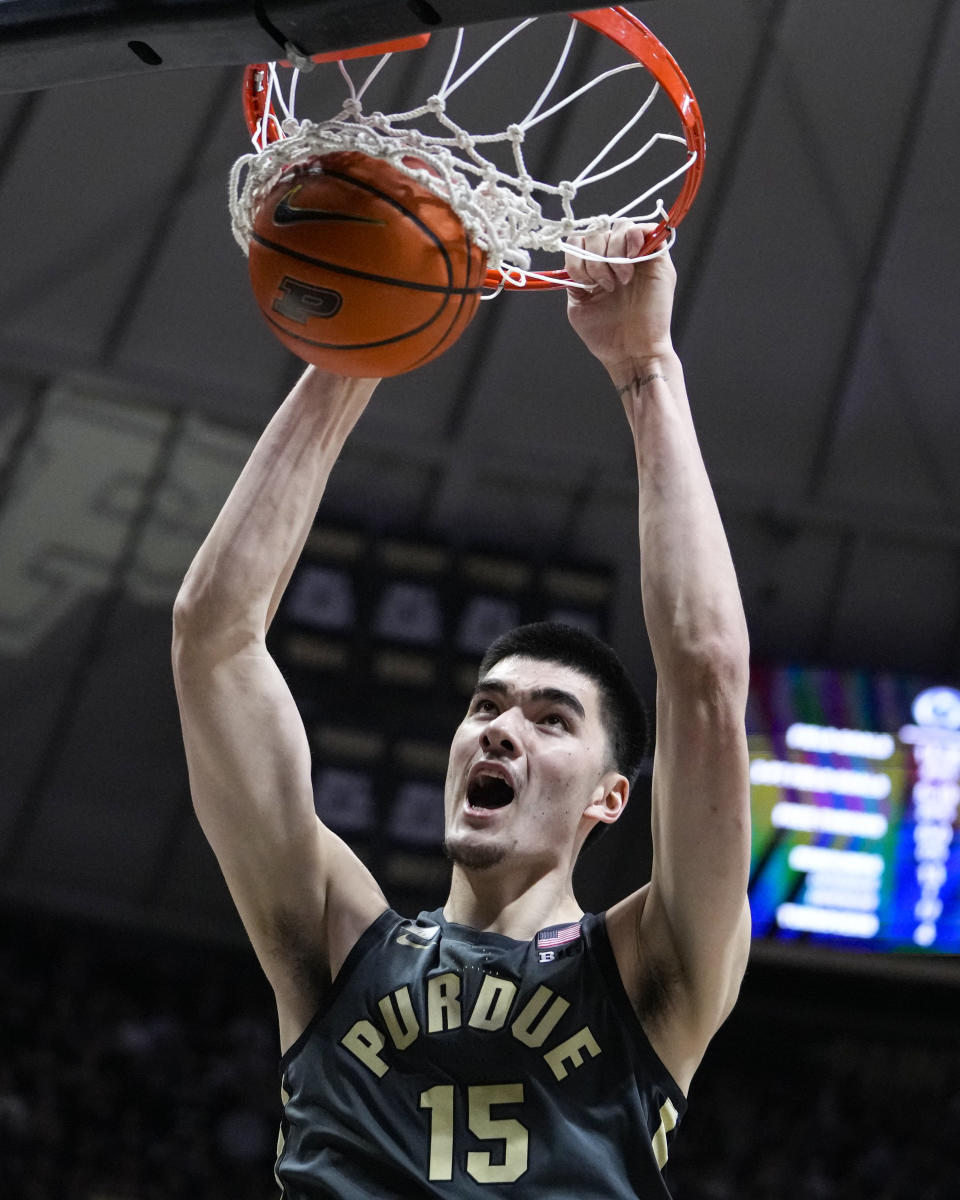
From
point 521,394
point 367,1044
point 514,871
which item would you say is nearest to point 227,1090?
point 521,394

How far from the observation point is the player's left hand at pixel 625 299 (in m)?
2.41

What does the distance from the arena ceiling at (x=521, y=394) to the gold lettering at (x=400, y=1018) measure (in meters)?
6.02

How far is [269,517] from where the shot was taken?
238 centimetres

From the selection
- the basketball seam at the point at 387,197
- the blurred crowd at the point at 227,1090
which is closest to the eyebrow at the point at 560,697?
the basketball seam at the point at 387,197

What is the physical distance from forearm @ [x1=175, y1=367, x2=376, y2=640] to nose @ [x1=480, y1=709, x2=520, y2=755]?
1.30ft

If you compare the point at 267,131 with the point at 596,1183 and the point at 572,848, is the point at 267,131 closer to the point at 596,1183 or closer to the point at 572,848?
the point at 572,848

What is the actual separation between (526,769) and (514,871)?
0.53 feet

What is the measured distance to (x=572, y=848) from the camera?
2.46 metres

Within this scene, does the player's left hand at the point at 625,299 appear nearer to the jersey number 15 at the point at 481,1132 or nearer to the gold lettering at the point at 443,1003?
the gold lettering at the point at 443,1003

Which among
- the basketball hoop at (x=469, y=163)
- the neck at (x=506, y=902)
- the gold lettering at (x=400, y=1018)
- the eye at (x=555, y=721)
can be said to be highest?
the basketball hoop at (x=469, y=163)

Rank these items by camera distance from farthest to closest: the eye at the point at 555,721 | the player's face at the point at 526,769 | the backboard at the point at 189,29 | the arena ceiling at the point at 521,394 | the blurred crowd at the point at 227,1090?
1. the blurred crowd at the point at 227,1090
2. the arena ceiling at the point at 521,394
3. the eye at the point at 555,721
4. the player's face at the point at 526,769
5. the backboard at the point at 189,29

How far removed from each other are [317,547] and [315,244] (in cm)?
Result: 621

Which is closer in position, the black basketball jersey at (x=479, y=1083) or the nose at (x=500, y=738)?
the black basketball jersey at (x=479, y=1083)

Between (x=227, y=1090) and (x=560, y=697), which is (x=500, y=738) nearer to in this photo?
(x=560, y=697)
